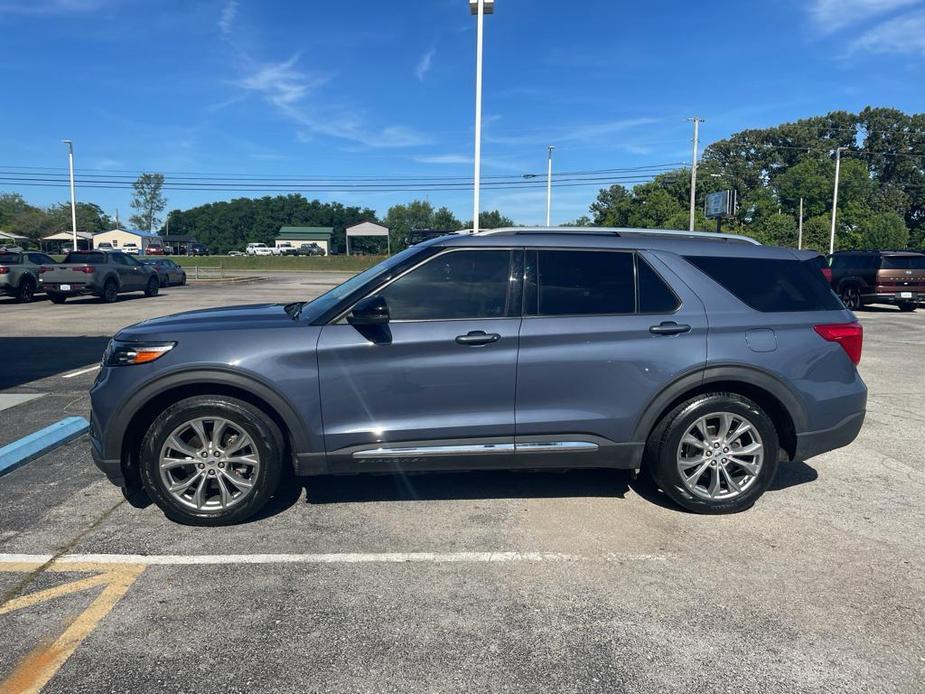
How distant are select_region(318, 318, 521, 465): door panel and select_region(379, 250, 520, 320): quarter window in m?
0.10

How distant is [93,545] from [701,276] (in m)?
4.13

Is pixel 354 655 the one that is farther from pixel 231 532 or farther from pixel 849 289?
pixel 849 289

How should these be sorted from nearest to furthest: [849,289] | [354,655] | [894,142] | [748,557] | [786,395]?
1. [354,655]
2. [748,557]
3. [786,395]
4. [849,289]
5. [894,142]

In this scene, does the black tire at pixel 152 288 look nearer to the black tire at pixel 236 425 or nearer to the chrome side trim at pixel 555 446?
the black tire at pixel 236 425

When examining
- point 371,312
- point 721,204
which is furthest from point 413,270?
point 721,204

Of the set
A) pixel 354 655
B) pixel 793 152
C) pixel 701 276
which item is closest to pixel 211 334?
pixel 354 655

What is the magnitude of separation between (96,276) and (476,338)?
20.3 m

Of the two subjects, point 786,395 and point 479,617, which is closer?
point 479,617

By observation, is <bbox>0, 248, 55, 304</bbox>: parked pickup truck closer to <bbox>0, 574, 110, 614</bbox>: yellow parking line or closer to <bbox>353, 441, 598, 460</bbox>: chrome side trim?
<bbox>0, 574, 110, 614</bbox>: yellow parking line

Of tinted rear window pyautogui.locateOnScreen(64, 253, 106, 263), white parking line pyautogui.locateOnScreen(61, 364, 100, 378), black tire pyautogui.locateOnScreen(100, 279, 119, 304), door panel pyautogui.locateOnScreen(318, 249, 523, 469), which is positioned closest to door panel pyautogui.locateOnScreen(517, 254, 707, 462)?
door panel pyautogui.locateOnScreen(318, 249, 523, 469)

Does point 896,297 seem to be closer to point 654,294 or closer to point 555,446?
point 654,294

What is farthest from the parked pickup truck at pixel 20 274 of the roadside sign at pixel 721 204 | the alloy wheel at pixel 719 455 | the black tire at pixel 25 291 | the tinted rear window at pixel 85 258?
the roadside sign at pixel 721 204

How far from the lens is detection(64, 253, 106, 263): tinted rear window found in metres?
21.5

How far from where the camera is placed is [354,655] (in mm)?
2805
